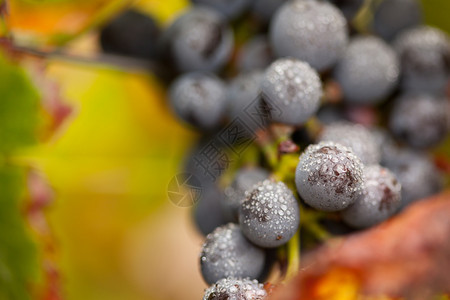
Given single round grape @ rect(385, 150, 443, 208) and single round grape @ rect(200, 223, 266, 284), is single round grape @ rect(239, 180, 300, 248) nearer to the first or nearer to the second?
single round grape @ rect(200, 223, 266, 284)

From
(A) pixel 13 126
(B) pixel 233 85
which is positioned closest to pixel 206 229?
(B) pixel 233 85

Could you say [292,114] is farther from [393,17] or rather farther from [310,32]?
[393,17]

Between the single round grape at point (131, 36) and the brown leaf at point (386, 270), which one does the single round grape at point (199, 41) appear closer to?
the single round grape at point (131, 36)

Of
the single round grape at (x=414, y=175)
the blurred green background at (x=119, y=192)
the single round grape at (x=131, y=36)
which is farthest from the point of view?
the blurred green background at (x=119, y=192)

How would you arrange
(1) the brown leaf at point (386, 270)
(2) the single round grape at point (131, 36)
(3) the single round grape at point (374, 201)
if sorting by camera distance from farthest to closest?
(2) the single round grape at point (131, 36) → (3) the single round grape at point (374, 201) → (1) the brown leaf at point (386, 270)

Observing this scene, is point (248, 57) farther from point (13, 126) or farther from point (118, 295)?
point (118, 295)

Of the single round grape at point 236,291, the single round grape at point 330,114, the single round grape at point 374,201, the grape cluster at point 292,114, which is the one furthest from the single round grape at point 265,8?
the single round grape at point 236,291

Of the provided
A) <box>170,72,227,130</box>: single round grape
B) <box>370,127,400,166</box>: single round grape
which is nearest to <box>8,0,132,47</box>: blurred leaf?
<box>170,72,227,130</box>: single round grape

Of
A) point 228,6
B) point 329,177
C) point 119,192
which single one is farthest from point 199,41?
point 119,192
